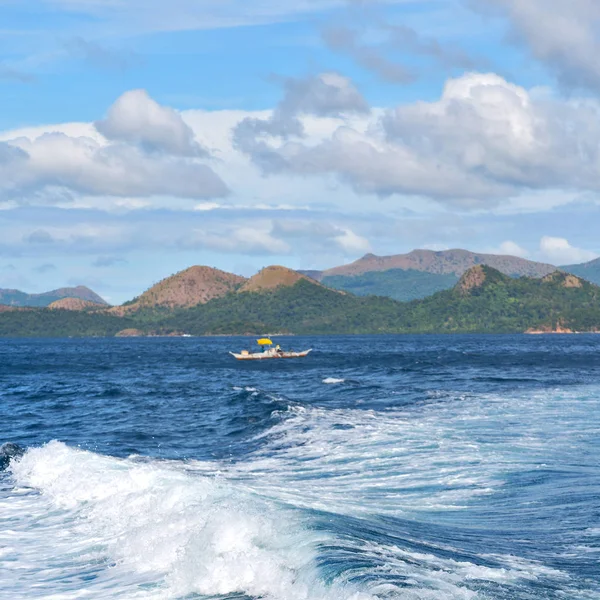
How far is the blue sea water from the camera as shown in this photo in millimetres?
19250

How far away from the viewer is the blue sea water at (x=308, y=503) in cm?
1925

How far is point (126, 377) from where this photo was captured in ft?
360

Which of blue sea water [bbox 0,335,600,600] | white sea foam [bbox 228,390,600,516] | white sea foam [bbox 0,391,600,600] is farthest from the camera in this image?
white sea foam [bbox 228,390,600,516]

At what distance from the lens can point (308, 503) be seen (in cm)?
2820

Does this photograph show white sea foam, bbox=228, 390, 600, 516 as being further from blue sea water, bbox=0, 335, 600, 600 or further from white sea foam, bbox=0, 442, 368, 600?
white sea foam, bbox=0, 442, 368, 600

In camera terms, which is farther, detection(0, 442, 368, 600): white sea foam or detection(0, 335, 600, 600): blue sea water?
detection(0, 335, 600, 600): blue sea water

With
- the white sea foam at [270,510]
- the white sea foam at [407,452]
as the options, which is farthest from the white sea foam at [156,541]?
the white sea foam at [407,452]

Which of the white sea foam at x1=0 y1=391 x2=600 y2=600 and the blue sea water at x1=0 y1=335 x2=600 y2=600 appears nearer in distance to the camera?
the white sea foam at x1=0 y1=391 x2=600 y2=600

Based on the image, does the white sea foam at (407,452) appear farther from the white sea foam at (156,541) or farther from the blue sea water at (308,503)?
the white sea foam at (156,541)

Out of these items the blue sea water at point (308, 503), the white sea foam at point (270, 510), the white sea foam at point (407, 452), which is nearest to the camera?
the white sea foam at point (270, 510)

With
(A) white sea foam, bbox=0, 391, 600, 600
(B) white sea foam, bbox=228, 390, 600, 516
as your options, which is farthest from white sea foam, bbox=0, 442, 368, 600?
(B) white sea foam, bbox=228, 390, 600, 516

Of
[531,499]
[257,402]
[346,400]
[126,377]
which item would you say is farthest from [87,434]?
[126,377]

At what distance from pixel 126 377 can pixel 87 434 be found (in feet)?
192

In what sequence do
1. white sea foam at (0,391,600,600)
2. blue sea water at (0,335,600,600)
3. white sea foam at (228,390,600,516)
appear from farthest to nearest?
white sea foam at (228,390,600,516) → blue sea water at (0,335,600,600) → white sea foam at (0,391,600,600)
